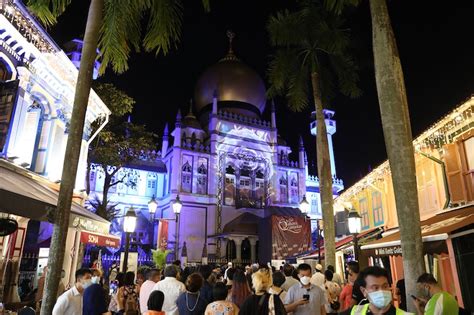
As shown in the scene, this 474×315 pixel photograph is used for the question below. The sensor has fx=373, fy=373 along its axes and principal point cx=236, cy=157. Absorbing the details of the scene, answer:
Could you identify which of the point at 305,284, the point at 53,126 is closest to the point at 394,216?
the point at 305,284

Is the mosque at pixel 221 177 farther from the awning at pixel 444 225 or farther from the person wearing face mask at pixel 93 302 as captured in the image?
the person wearing face mask at pixel 93 302

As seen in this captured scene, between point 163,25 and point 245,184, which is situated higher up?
point 245,184

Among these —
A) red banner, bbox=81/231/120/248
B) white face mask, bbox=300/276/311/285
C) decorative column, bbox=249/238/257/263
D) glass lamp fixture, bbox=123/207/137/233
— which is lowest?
white face mask, bbox=300/276/311/285

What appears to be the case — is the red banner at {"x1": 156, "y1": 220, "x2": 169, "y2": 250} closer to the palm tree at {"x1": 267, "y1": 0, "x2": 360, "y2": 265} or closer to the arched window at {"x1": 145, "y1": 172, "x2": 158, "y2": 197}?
the palm tree at {"x1": 267, "y1": 0, "x2": 360, "y2": 265}

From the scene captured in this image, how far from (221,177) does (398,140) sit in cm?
3496

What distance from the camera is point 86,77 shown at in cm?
834

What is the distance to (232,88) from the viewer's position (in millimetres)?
46594

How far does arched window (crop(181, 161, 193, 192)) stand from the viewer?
40.1 m

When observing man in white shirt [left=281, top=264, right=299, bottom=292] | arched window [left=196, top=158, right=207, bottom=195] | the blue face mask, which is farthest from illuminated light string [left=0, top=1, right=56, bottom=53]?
arched window [left=196, top=158, right=207, bottom=195]

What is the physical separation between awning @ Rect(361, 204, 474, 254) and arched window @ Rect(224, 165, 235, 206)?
30.1m

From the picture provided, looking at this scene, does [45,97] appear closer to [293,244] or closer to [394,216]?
[394,216]

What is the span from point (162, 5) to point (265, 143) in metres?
35.8

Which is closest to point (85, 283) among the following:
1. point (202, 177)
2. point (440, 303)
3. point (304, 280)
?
point (304, 280)

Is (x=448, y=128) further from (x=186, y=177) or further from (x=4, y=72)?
(x=186, y=177)
